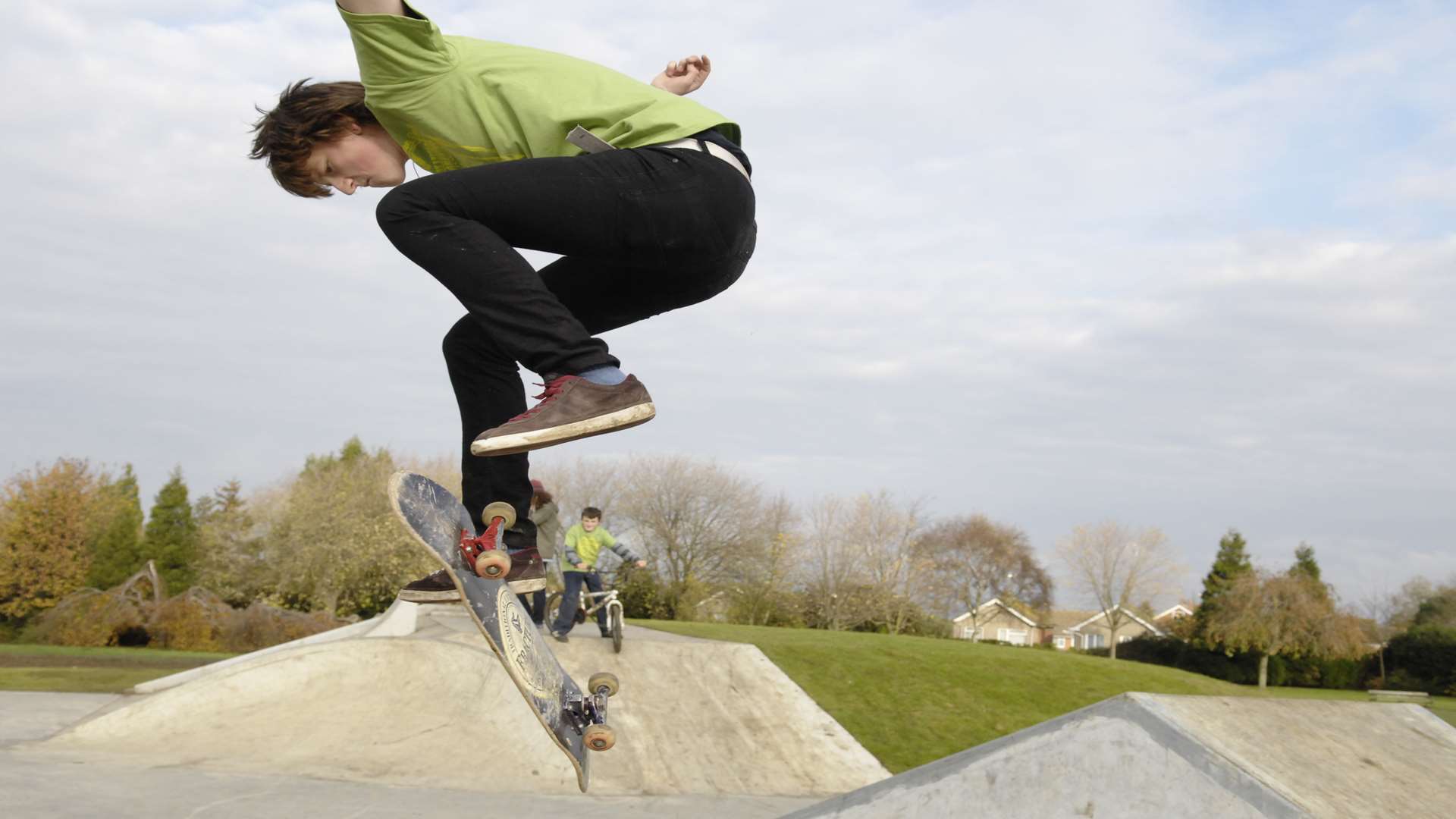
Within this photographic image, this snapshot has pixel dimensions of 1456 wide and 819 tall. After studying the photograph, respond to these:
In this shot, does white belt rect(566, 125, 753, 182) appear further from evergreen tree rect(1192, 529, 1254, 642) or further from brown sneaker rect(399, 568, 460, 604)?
evergreen tree rect(1192, 529, 1254, 642)

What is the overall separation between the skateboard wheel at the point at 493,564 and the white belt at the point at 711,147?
1336 mm

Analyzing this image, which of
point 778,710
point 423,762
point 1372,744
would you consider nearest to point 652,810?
point 423,762

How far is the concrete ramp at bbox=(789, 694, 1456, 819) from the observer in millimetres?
3865

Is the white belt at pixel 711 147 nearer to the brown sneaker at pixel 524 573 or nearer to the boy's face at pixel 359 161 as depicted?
the boy's face at pixel 359 161

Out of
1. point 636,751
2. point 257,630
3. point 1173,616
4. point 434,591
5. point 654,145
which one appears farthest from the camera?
point 1173,616

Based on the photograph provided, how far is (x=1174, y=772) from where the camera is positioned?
156 inches

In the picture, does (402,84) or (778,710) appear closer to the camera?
(402,84)

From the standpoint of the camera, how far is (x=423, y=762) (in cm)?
943

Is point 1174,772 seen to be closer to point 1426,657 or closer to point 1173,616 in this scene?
point 1426,657

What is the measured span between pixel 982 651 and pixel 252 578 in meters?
28.3

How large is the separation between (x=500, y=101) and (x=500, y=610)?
1.75 metres

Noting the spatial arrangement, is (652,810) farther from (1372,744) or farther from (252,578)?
(252,578)

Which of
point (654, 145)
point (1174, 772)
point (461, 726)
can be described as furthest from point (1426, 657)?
point (654, 145)

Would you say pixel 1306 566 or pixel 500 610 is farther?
pixel 1306 566
